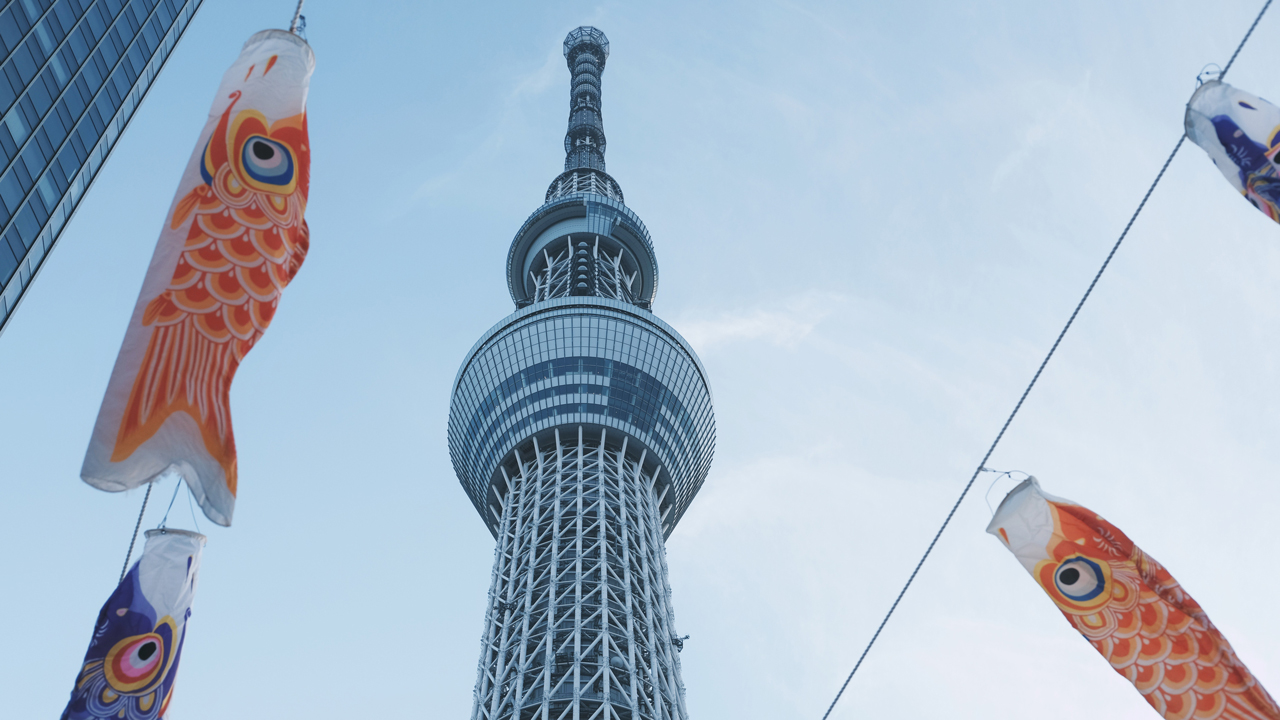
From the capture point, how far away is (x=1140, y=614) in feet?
71.2

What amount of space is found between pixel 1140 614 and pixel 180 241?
20.8 meters

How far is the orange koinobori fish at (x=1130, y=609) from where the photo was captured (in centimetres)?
2061

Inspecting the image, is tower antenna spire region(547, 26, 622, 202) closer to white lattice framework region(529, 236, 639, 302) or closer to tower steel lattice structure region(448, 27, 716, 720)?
white lattice framework region(529, 236, 639, 302)

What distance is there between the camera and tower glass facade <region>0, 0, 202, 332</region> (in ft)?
182

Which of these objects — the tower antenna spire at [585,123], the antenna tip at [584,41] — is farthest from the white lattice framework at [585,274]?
the antenna tip at [584,41]

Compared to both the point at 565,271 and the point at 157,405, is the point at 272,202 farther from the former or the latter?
the point at 565,271

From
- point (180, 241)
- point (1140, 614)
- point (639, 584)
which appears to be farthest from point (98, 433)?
point (639, 584)

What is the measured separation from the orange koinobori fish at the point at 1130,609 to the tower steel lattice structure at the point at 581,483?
147ft

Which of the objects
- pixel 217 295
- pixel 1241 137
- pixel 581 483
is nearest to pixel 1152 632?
pixel 1241 137

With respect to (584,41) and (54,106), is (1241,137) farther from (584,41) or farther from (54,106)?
(584,41)

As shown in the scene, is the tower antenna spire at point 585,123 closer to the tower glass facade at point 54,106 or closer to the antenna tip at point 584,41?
the antenna tip at point 584,41

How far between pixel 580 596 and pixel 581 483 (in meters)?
10.6

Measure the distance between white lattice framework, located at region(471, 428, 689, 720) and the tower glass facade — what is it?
38377 mm

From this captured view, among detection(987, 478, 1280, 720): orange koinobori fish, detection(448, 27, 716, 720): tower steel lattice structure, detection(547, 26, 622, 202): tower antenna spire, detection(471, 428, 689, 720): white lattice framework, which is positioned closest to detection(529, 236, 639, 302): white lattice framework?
detection(448, 27, 716, 720): tower steel lattice structure
